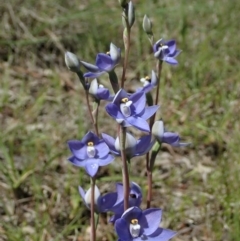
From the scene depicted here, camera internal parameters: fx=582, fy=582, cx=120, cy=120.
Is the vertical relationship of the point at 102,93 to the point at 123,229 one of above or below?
above

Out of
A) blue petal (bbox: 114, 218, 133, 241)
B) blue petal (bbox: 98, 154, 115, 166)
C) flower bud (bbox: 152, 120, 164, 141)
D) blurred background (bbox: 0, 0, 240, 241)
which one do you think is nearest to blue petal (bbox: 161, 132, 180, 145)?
flower bud (bbox: 152, 120, 164, 141)

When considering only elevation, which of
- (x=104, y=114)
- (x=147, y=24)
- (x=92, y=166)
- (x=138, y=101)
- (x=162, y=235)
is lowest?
(x=104, y=114)

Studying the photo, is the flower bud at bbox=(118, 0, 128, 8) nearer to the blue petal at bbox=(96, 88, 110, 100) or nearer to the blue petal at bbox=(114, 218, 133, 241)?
the blue petal at bbox=(96, 88, 110, 100)

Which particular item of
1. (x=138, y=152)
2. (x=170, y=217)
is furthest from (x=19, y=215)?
(x=138, y=152)

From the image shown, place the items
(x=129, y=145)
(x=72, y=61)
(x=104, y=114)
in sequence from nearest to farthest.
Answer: (x=129, y=145) < (x=72, y=61) < (x=104, y=114)

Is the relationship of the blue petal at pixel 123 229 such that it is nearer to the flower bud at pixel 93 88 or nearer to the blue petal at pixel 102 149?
the blue petal at pixel 102 149

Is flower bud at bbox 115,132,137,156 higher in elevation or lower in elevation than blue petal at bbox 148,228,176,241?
higher

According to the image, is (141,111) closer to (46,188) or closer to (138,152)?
(138,152)

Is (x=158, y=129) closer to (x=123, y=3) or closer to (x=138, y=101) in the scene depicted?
(x=138, y=101)

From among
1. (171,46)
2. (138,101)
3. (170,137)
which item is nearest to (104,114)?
(171,46)
